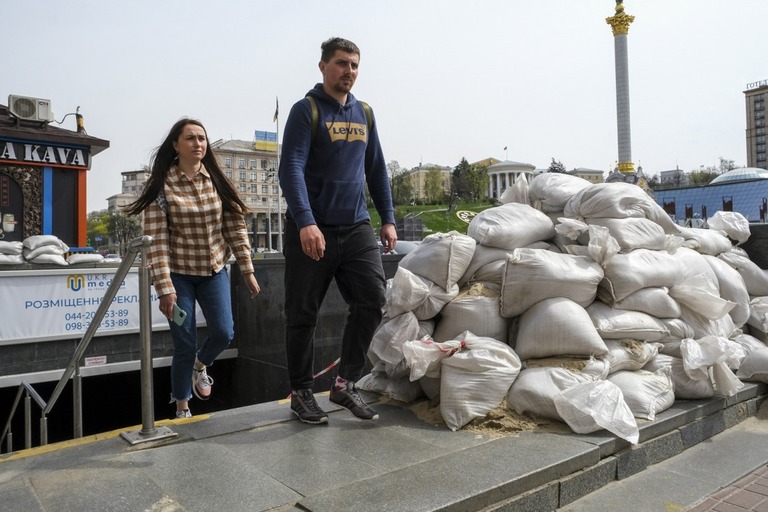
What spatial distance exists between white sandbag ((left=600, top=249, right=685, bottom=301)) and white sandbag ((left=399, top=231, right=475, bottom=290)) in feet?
2.80

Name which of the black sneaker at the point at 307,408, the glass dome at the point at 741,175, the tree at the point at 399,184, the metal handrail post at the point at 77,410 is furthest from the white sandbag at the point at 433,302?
the tree at the point at 399,184

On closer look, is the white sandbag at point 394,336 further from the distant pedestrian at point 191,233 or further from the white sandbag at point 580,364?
the distant pedestrian at point 191,233

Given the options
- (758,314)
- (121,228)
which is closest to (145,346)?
(758,314)

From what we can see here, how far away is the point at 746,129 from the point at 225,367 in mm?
133338

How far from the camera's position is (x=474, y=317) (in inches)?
130

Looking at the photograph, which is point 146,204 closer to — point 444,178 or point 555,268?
point 555,268

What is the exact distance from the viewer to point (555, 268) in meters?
3.28

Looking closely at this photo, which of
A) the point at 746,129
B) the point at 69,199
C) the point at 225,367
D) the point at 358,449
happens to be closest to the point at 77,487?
the point at 358,449

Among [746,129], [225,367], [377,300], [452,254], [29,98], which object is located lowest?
[225,367]

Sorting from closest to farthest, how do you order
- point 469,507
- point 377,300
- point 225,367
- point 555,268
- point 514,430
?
point 469,507 < point 514,430 < point 377,300 < point 555,268 < point 225,367

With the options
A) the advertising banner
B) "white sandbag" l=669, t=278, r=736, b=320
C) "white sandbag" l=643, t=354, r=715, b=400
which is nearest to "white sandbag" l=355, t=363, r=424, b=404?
"white sandbag" l=643, t=354, r=715, b=400

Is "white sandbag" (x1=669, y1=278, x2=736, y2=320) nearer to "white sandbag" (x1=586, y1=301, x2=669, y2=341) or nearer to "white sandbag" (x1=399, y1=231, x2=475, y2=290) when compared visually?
"white sandbag" (x1=586, y1=301, x2=669, y2=341)

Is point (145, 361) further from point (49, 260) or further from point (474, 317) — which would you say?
point (49, 260)

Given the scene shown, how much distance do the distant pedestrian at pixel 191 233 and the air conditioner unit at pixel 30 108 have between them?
11.2 m
